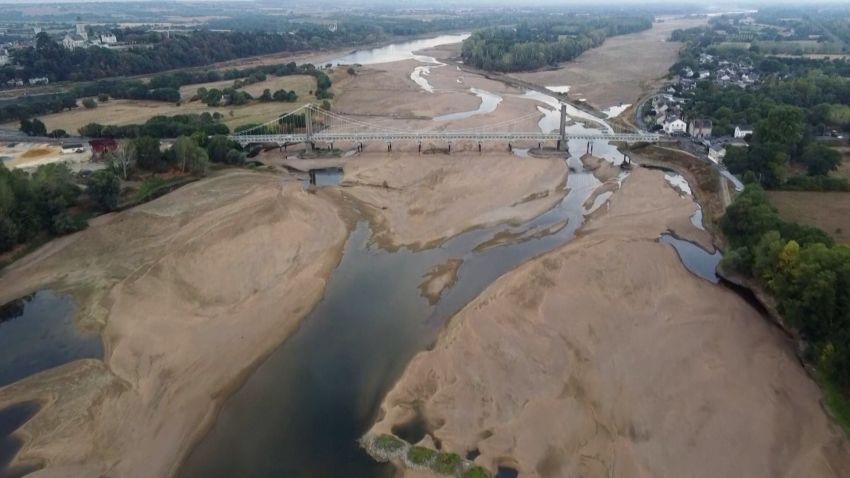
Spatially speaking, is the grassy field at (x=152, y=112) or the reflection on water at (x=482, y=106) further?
the reflection on water at (x=482, y=106)

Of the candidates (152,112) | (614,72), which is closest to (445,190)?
(152,112)

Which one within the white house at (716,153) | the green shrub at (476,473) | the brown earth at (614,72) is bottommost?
the green shrub at (476,473)

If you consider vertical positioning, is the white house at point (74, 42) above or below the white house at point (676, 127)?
above

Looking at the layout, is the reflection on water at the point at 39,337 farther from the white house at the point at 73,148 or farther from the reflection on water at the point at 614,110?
the reflection on water at the point at 614,110

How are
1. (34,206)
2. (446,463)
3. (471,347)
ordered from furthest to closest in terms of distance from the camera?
1. (34,206)
2. (471,347)
3. (446,463)

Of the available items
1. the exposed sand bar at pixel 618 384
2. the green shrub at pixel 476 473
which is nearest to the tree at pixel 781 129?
the exposed sand bar at pixel 618 384

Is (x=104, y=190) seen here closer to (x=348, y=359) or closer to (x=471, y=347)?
(x=348, y=359)
